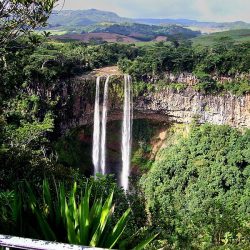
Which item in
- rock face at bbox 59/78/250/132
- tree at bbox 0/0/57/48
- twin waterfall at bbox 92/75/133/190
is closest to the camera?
tree at bbox 0/0/57/48

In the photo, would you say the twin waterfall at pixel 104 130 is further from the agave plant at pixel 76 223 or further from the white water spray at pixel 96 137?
the agave plant at pixel 76 223

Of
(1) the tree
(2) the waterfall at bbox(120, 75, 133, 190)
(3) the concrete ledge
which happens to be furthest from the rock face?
(3) the concrete ledge

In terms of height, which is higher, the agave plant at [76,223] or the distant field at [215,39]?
the distant field at [215,39]

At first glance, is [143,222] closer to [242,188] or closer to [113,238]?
[113,238]

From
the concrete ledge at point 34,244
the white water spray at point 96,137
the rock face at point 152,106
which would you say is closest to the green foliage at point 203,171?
the rock face at point 152,106

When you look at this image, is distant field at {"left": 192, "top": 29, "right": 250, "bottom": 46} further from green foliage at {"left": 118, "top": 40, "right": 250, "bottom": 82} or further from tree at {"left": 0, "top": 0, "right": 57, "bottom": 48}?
tree at {"left": 0, "top": 0, "right": 57, "bottom": 48}
